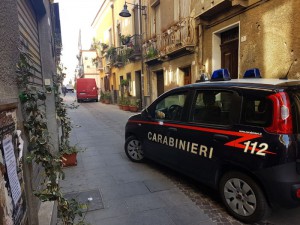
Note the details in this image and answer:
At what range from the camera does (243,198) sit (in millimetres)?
2980

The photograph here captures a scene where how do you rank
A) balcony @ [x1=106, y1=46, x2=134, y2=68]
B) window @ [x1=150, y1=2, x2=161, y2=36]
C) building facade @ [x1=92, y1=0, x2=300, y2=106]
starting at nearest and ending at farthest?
building facade @ [x1=92, y1=0, x2=300, y2=106] → window @ [x1=150, y1=2, x2=161, y2=36] → balcony @ [x1=106, y1=46, x2=134, y2=68]

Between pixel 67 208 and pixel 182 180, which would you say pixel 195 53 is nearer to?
pixel 182 180

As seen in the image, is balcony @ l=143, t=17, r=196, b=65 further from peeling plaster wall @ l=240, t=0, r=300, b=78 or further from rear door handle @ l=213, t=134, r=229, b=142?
rear door handle @ l=213, t=134, r=229, b=142

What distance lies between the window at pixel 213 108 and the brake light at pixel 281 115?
0.51 m

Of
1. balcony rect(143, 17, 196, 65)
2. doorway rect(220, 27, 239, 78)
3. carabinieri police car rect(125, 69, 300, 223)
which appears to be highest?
balcony rect(143, 17, 196, 65)

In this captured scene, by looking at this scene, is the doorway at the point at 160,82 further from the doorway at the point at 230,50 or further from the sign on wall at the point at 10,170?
the sign on wall at the point at 10,170

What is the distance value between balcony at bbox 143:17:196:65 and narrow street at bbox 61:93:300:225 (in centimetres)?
570

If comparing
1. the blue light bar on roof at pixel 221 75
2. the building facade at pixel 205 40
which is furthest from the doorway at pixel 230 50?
the blue light bar on roof at pixel 221 75

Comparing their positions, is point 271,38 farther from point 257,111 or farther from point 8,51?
point 8,51

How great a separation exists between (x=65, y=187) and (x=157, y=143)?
182 centimetres

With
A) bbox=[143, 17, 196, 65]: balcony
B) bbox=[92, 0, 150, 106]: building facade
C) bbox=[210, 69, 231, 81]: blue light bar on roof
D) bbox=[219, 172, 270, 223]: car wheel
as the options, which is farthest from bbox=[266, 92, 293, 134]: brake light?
bbox=[92, 0, 150, 106]: building facade

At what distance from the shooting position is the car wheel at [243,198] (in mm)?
2811

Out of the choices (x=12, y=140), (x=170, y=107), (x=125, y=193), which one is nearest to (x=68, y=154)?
(x=125, y=193)

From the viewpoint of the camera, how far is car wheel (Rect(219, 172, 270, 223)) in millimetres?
2811
